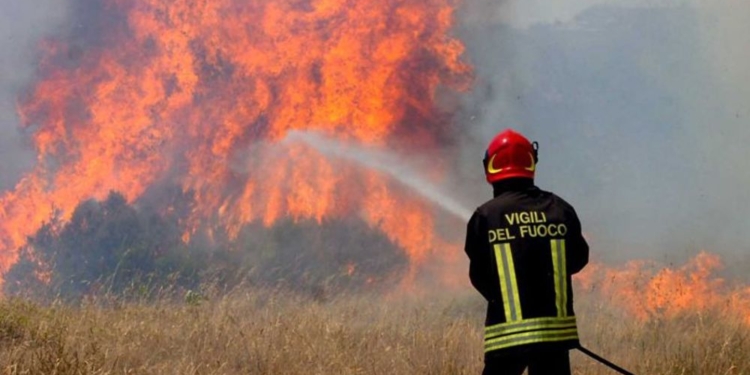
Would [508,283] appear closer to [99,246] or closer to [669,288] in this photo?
[669,288]

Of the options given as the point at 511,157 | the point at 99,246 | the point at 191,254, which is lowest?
the point at 511,157

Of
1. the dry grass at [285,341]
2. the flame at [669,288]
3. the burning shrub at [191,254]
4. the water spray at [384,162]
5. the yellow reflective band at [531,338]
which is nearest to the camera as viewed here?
the yellow reflective band at [531,338]

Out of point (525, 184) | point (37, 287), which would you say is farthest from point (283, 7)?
point (525, 184)

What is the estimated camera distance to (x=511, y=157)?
4.12 metres

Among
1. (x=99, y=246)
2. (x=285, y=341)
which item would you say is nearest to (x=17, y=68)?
(x=99, y=246)

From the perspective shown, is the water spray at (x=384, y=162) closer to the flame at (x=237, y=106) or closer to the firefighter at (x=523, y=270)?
the flame at (x=237, y=106)

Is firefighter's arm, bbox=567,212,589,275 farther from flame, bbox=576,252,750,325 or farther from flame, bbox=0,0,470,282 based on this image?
flame, bbox=0,0,470,282

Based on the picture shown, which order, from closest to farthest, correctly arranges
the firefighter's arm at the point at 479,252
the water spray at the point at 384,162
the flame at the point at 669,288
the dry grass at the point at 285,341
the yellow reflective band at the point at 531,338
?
1. the yellow reflective band at the point at 531,338
2. the firefighter's arm at the point at 479,252
3. the dry grass at the point at 285,341
4. the flame at the point at 669,288
5. the water spray at the point at 384,162

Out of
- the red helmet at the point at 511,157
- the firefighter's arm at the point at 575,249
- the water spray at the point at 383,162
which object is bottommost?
the firefighter's arm at the point at 575,249

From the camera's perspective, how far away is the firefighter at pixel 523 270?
389 cm

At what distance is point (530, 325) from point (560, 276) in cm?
33

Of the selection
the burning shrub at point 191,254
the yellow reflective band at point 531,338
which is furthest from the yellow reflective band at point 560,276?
the burning shrub at point 191,254

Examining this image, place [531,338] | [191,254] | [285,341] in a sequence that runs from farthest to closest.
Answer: [191,254], [285,341], [531,338]

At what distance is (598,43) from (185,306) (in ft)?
35.8
